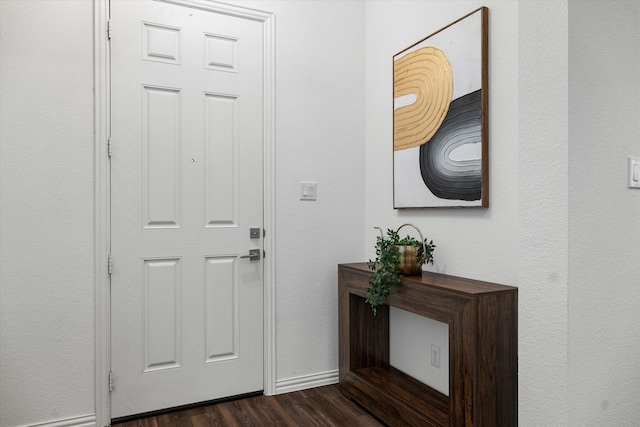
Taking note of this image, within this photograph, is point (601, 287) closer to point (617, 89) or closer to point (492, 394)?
point (492, 394)

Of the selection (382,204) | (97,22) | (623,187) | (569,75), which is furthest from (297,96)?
(623,187)

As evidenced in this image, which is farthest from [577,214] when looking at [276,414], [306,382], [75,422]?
[75,422]

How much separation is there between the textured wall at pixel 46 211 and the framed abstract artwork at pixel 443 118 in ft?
5.42

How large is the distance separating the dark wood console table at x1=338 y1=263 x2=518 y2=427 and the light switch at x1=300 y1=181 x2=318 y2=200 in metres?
0.55

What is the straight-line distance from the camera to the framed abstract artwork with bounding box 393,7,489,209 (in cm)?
→ 193

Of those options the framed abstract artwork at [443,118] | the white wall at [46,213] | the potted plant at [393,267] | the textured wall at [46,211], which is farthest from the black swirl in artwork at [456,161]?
the textured wall at [46,211]

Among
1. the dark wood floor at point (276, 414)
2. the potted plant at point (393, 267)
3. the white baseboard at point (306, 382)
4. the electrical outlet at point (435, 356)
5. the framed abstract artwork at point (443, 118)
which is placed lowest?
the dark wood floor at point (276, 414)

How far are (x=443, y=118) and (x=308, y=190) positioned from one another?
0.92 m

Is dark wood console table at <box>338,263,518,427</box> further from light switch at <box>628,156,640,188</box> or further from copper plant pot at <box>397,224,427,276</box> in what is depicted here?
light switch at <box>628,156,640,188</box>

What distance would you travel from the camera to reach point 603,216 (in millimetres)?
1485

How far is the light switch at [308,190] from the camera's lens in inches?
104

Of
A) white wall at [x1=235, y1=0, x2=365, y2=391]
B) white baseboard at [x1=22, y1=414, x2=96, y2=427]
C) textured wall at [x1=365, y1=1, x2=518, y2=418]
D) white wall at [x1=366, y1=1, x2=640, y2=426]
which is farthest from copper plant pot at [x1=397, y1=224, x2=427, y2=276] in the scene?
white baseboard at [x1=22, y1=414, x2=96, y2=427]

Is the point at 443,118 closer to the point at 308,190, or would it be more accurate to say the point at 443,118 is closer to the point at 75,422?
the point at 308,190

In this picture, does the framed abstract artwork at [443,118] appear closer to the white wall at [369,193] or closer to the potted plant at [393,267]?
the white wall at [369,193]
